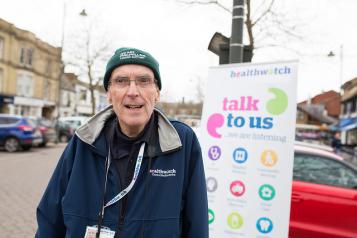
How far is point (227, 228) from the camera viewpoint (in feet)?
13.1

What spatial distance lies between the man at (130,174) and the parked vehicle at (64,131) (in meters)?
25.0

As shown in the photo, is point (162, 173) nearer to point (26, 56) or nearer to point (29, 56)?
point (26, 56)

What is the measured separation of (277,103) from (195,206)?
2.10 meters

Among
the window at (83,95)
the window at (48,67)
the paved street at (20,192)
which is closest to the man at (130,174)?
the paved street at (20,192)

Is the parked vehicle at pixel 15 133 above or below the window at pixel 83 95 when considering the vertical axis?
below

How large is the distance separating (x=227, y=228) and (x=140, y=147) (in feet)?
7.82

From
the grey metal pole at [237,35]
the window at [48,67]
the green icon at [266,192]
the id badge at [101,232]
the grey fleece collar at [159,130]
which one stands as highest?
the window at [48,67]

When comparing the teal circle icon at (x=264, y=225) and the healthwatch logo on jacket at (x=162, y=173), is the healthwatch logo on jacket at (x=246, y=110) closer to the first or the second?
the teal circle icon at (x=264, y=225)

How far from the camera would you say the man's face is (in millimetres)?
1994

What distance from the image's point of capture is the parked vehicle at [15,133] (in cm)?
1711

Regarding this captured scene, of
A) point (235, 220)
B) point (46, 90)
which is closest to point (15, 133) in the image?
point (235, 220)

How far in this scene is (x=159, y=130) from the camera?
2061mm

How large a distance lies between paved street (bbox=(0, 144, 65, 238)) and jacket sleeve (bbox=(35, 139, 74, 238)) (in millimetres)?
3789

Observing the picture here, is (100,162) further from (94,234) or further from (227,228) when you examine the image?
(227,228)
